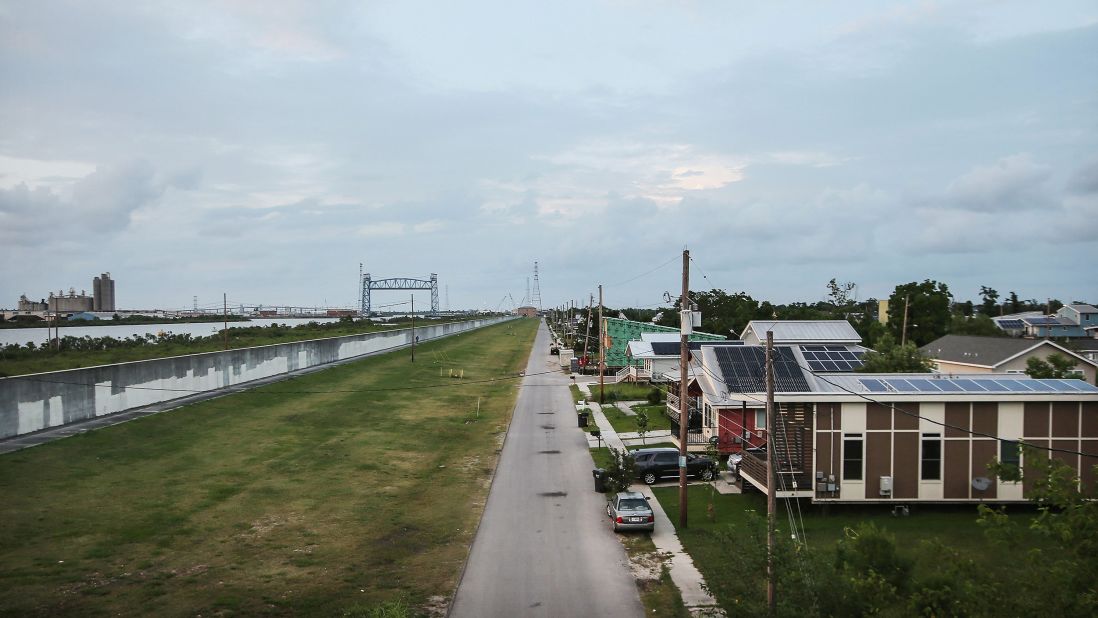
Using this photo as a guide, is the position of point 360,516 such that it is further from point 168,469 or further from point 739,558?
point 739,558

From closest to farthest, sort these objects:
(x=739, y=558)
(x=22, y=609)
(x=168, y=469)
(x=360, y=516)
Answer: (x=739, y=558), (x=22, y=609), (x=360, y=516), (x=168, y=469)

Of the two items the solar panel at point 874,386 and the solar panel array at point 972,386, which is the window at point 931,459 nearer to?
the solar panel array at point 972,386

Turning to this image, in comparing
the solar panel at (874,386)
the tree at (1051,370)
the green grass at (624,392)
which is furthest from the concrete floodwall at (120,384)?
the tree at (1051,370)

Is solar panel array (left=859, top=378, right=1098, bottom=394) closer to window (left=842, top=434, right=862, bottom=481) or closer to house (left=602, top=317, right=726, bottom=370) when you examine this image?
window (left=842, top=434, right=862, bottom=481)

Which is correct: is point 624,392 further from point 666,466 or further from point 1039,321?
point 1039,321

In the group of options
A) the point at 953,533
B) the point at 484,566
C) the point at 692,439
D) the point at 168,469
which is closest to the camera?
the point at 484,566

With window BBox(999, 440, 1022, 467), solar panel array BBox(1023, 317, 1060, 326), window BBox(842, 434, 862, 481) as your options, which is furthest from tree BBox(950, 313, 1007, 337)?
window BBox(842, 434, 862, 481)

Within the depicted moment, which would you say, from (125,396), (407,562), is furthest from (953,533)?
(125,396)
